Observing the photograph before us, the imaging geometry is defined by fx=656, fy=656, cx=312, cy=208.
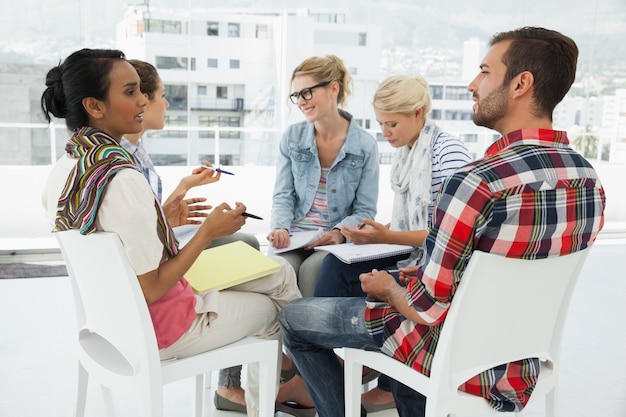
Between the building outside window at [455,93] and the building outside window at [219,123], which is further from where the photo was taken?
the building outside window at [455,93]

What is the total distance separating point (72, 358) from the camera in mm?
2688

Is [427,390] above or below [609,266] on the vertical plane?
above

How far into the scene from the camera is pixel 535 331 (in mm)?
1422

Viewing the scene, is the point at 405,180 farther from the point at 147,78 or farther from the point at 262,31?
the point at 262,31

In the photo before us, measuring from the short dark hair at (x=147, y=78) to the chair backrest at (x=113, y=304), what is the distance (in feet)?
2.88

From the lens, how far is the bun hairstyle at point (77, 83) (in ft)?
5.05

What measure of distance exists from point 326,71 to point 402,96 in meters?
0.42

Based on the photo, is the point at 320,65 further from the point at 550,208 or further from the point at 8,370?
the point at 8,370

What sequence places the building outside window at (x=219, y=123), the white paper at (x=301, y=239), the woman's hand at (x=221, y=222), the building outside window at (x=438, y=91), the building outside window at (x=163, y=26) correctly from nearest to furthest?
the woman's hand at (x=221, y=222)
the white paper at (x=301, y=239)
the building outside window at (x=163, y=26)
the building outside window at (x=219, y=123)
the building outside window at (x=438, y=91)

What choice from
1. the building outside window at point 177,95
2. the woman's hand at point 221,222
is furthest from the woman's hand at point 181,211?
the building outside window at point 177,95

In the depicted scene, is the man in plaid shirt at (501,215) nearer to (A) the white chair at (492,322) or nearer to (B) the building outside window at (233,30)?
(A) the white chair at (492,322)

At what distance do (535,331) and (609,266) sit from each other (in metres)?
3.52

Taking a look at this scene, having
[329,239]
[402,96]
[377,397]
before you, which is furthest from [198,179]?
[377,397]

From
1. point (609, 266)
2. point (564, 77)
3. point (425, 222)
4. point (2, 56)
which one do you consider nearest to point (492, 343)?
point (564, 77)
